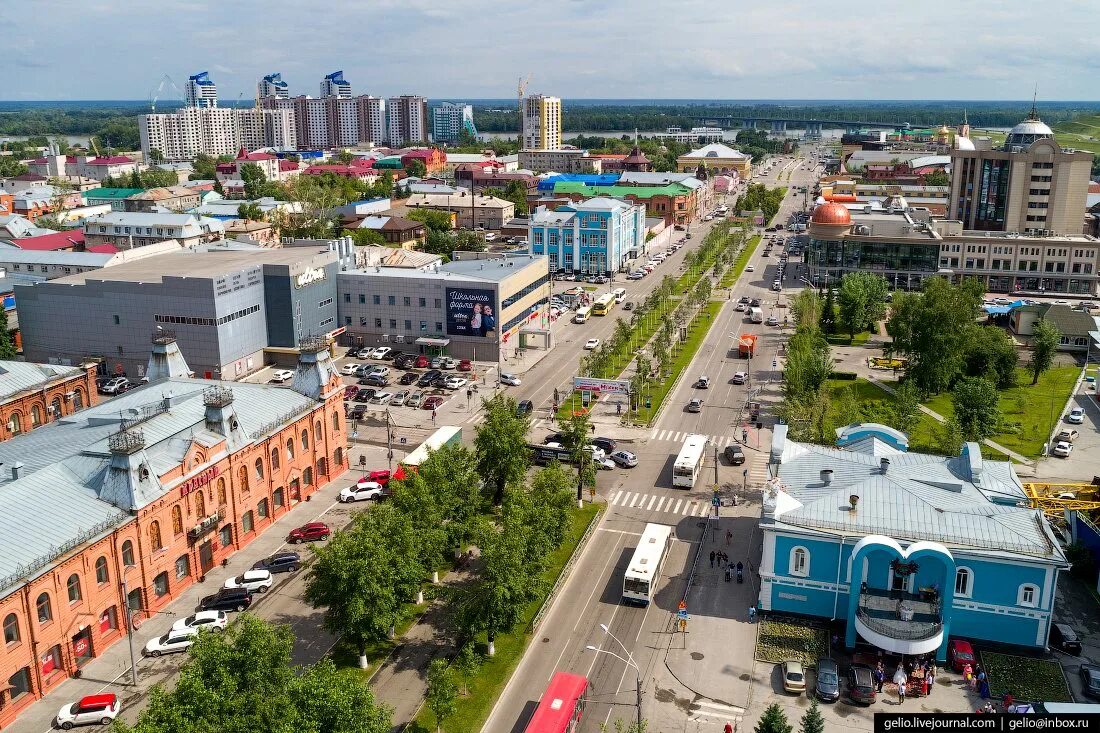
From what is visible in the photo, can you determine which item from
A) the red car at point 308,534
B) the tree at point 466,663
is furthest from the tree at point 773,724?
the red car at point 308,534

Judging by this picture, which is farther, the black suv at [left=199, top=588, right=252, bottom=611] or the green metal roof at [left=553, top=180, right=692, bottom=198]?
the green metal roof at [left=553, top=180, right=692, bottom=198]

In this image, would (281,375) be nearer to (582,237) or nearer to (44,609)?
(44,609)

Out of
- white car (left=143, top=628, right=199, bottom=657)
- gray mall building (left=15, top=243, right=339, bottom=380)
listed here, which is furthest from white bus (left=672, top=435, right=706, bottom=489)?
gray mall building (left=15, top=243, right=339, bottom=380)

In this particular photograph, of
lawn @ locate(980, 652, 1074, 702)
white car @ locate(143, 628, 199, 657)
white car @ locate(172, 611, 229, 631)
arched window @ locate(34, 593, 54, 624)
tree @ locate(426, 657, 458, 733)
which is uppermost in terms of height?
arched window @ locate(34, 593, 54, 624)

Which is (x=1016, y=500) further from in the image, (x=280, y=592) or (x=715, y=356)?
(x=715, y=356)

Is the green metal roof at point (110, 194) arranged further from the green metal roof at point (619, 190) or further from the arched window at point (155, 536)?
the arched window at point (155, 536)

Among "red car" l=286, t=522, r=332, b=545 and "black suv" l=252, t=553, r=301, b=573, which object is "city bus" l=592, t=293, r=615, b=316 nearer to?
"red car" l=286, t=522, r=332, b=545
